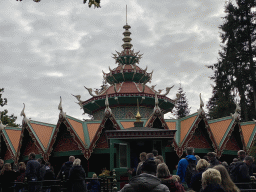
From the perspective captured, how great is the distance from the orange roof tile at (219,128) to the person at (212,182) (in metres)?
16.7

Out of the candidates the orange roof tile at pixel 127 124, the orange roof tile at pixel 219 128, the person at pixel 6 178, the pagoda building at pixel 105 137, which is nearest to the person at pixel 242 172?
the person at pixel 6 178

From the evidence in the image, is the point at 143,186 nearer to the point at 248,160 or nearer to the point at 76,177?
the point at 248,160

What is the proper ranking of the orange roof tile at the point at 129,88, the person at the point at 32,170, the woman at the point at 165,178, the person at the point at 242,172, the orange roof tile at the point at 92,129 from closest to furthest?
the woman at the point at 165,178 → the person at the point at 242,172 → the person at the point at 32,170 → the orange roof tile at the point at 92,129 → the orange roof tile at the point at 129,88

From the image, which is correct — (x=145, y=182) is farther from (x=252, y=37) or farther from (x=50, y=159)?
(x=252, y=37)

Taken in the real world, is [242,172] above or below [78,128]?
below

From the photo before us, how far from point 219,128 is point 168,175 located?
17093 mm

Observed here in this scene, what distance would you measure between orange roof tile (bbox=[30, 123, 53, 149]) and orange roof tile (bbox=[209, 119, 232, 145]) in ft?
34.4

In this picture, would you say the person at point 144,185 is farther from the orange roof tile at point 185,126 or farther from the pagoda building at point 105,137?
the orange roof tile at point 185,126

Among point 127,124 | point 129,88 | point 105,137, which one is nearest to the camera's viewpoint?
point 105,137

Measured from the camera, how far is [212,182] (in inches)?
214

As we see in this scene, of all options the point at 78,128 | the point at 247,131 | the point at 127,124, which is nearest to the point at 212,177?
the point at 78,128

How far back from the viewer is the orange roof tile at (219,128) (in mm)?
22078

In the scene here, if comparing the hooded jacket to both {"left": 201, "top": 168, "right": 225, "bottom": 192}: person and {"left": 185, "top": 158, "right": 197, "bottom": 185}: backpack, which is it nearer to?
{"left": 201, "top": 168, "right": 225, "bottom": 192}: person

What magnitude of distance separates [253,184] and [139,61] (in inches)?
855
